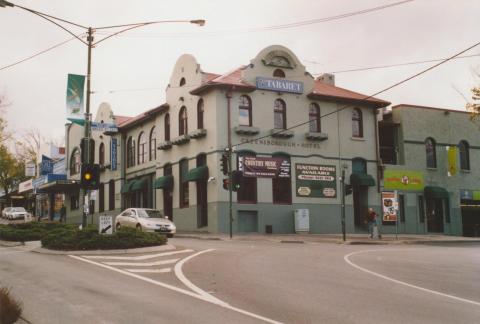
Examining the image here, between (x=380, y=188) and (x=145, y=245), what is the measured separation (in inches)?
933

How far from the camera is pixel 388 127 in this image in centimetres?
4172

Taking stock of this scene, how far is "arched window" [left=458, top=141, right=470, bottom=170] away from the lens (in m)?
43.6

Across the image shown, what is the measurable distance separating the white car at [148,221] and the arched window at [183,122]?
9222 mm

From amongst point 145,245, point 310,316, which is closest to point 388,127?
point 145,245

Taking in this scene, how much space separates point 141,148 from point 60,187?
14908 millimetres

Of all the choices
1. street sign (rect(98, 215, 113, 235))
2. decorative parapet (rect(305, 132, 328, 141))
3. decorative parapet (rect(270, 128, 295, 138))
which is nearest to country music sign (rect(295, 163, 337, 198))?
decorative parapet (rect(305, 132, 328, 141))

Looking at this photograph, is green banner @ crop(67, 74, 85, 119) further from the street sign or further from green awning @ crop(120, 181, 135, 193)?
green awning @ crop(120, 181, 135, 193)

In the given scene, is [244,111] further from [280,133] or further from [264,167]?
[264,167]

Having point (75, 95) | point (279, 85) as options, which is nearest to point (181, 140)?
point (279, 85)

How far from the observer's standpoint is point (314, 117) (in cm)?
3800

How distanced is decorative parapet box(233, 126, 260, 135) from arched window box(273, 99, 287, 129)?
1895 millimetres

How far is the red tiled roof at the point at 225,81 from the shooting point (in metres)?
34.3

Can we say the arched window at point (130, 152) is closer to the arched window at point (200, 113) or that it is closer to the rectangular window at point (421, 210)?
the arched window at point (200, 113)

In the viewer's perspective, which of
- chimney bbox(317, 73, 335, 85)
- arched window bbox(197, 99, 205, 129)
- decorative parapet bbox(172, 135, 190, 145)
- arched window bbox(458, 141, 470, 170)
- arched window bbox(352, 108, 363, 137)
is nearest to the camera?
arched window bbox(197, 99, 205, 129)
